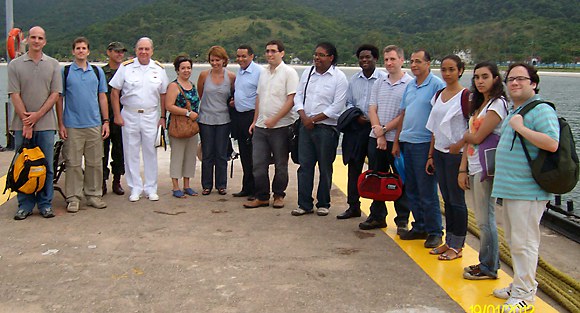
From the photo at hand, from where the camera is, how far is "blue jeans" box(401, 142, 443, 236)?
5.23 metres

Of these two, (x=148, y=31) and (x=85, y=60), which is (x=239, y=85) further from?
(x=148, y=31)

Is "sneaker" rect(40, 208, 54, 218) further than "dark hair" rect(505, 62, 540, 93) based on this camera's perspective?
Yes

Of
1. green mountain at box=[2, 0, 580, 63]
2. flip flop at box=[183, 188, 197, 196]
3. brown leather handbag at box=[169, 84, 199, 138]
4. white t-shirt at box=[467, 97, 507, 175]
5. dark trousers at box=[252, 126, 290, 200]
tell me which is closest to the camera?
white t-shirt at box=[467, 97, 507, 175]

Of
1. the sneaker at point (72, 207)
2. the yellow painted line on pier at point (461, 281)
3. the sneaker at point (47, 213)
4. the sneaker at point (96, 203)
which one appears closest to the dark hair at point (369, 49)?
the yellow painted line on pier at point (461, 281)

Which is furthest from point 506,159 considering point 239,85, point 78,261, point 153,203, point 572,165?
point 153,203

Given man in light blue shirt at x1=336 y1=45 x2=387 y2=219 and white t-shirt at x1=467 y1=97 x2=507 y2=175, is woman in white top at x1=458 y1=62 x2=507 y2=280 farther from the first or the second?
man in light blue shirt at x1=336 y1=45 x2=387 y2=219

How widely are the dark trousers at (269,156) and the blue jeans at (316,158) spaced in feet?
0.83

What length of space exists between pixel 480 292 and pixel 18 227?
4.28 m

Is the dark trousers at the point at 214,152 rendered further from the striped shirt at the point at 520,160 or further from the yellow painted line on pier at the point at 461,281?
the striped shirt at the point at 520,160

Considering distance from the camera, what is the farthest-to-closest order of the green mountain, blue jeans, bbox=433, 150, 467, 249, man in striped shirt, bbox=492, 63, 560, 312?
the green mountain → blue jeans, bbox=433, 150, 467, 249 → man in striped shirt, bbox=492, 63, 560, 312

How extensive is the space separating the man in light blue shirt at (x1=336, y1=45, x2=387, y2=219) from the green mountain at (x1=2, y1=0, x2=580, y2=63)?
7285cm

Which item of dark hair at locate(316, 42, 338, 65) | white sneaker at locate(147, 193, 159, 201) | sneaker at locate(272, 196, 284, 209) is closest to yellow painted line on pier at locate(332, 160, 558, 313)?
sneaker at locate(272, 196, 284, 209)

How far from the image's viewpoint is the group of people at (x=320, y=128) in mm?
3955

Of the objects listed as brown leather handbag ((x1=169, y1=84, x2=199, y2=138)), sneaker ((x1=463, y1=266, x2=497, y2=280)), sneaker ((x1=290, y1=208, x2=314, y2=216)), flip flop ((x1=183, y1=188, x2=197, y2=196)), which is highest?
brown leather handbag ((x1=169, y1=84, x2=199, y2=138))
